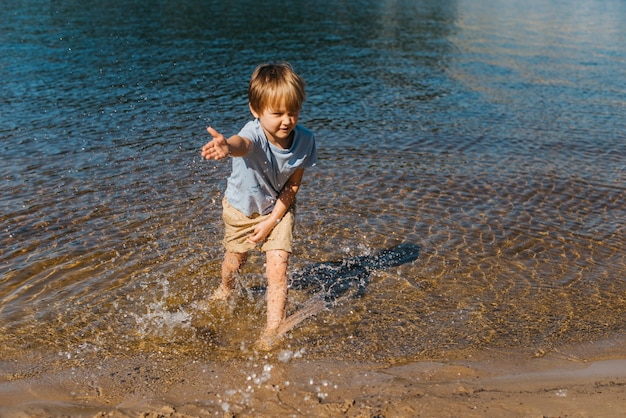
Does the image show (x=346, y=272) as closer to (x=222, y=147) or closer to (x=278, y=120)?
(x=278, y=120)

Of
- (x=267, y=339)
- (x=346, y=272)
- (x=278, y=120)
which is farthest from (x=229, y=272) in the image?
(x=278, y=120)

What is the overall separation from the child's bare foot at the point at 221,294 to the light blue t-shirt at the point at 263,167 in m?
1.01

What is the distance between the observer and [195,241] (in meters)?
7.00

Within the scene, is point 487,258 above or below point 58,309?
below

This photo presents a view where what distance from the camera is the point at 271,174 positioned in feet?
16.3

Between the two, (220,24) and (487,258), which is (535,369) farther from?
(220,24)

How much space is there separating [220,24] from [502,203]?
772 inches

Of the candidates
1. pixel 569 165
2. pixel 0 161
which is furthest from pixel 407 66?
pixel 0 161

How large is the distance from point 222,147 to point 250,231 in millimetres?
1232

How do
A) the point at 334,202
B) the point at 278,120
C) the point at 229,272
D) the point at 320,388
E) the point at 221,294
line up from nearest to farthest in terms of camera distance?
the point at 320,388 < the point at 278,120 < the point at 229,272 < the point at 221,294 < the point at 334,202

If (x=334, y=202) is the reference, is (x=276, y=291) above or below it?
above

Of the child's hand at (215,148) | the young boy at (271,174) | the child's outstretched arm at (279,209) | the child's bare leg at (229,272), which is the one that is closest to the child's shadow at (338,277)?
the young boy at (271,174)

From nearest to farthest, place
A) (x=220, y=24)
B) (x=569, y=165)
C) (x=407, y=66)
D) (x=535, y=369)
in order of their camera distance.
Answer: (x=535, y=369)
(x=569, y=165)
(x=407, y=66)
(x=220, y=24)

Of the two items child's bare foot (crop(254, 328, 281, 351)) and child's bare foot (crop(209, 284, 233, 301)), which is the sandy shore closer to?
child's bare foot (crop(254, 328, 281, 351))
